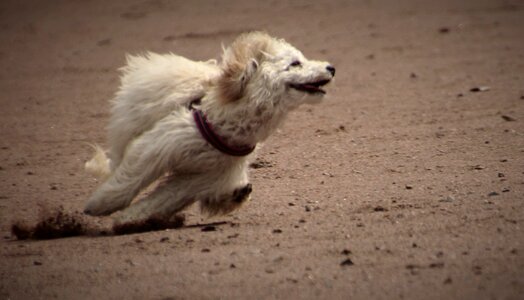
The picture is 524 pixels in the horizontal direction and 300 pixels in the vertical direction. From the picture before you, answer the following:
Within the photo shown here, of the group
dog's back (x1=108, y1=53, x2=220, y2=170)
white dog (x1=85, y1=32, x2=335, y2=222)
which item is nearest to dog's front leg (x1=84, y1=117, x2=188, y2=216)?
white dog (x1=85, y1=32, x2=335, y2=222)

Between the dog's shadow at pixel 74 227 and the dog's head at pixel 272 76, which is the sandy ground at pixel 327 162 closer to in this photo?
the dog's shadow at pixel 74 227

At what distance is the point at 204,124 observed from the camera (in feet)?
21.4

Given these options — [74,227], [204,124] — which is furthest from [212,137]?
[74,227]

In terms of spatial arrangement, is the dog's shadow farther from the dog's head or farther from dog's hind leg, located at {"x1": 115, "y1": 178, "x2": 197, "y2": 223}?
the dog's head

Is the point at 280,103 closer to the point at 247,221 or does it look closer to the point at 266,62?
the point at 266,62

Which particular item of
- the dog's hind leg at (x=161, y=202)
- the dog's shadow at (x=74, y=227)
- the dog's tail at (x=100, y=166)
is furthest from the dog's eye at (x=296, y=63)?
the dog's tail at (x=100, y=166)

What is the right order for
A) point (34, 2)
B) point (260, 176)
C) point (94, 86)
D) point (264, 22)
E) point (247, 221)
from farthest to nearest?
point (34, 2) < point (264, 22) < point (94, 86) < point (260, 176) < point (247, 221)

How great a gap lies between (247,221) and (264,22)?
29.1ft

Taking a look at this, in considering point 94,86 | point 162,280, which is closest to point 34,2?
point 94,86

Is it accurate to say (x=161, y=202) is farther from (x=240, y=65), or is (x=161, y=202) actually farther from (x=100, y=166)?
(x=240, y=65)

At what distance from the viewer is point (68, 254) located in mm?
6332

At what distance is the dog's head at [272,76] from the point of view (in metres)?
6.43

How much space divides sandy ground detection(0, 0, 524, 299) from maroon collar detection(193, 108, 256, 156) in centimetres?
59

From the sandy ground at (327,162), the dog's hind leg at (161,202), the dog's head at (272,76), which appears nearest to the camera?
the sandy ground at (327,162)
